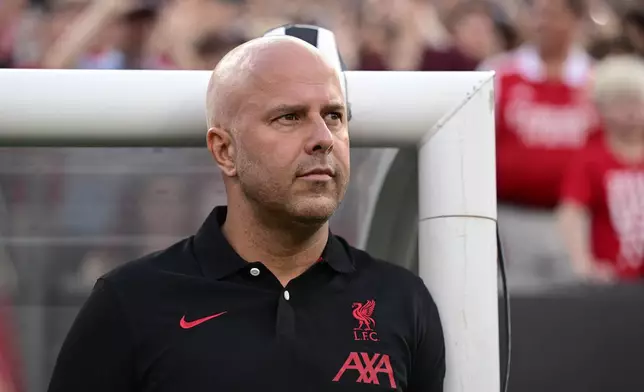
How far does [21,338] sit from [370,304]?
4.98 ft

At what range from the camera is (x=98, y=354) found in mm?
1682

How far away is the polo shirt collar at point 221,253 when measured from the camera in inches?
69.4

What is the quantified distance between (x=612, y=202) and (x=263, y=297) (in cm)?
269

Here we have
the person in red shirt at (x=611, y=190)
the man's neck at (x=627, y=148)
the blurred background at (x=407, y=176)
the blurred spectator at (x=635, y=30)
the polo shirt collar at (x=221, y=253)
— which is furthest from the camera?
the blurred spectator at (x=635, y=30)

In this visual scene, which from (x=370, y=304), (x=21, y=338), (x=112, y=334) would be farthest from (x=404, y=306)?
(x=21, y=338)

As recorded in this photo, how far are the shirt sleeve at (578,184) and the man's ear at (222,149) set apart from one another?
2606mm

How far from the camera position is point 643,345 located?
356cm

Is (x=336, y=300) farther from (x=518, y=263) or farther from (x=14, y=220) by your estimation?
(x=518, y=263)

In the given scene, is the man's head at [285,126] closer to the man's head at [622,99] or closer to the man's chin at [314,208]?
the man's chin at [314,208]

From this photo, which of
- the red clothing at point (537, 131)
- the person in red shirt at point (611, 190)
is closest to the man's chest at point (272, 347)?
the person in red shirt at point (611, 190)

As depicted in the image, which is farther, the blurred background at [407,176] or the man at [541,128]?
the man at [541,128]

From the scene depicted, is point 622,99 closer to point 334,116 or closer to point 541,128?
point 541,128

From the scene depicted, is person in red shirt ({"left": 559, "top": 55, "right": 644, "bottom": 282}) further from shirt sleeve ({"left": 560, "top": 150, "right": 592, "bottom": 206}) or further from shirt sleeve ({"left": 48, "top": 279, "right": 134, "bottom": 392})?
shirt sleeve ({"left": 48, "top": 279, "right": 134, "bottom": 392})

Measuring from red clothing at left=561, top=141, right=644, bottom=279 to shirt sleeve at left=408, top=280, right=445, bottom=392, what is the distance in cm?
241
